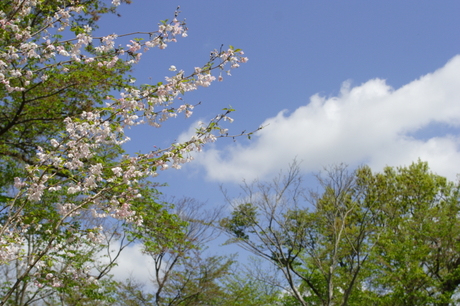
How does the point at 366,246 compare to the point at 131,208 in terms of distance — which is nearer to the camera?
the point at 131,208

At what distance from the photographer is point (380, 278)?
14305mm

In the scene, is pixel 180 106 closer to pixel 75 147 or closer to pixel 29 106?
pixel 75 147

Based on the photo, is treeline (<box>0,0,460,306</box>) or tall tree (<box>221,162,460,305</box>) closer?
treeline (<box>0,0,460,306</box>)

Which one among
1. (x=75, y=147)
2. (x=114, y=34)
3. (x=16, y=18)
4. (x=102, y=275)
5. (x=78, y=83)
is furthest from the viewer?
(x=102, y=275)

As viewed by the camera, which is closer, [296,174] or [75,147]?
[75,147]

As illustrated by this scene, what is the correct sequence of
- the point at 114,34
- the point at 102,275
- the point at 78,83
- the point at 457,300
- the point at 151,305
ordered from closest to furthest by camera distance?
the point at 114,34 → the point at 78,83 → the point at 457,300 → the point at 102,275 → the point at 151,305

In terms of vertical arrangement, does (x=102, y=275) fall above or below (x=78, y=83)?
A: below

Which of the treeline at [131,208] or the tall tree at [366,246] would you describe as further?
the tall tree at [366,246]

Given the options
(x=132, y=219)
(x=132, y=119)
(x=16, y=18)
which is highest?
(x=16, y=18)

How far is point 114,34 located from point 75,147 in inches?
55.6

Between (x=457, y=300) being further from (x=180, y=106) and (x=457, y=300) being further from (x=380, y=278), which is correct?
(x=180, y=106)

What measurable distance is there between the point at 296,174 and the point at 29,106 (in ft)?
29.5

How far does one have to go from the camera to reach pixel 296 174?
47.0ft

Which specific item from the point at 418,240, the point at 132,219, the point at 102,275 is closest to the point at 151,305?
the point at 102,275
